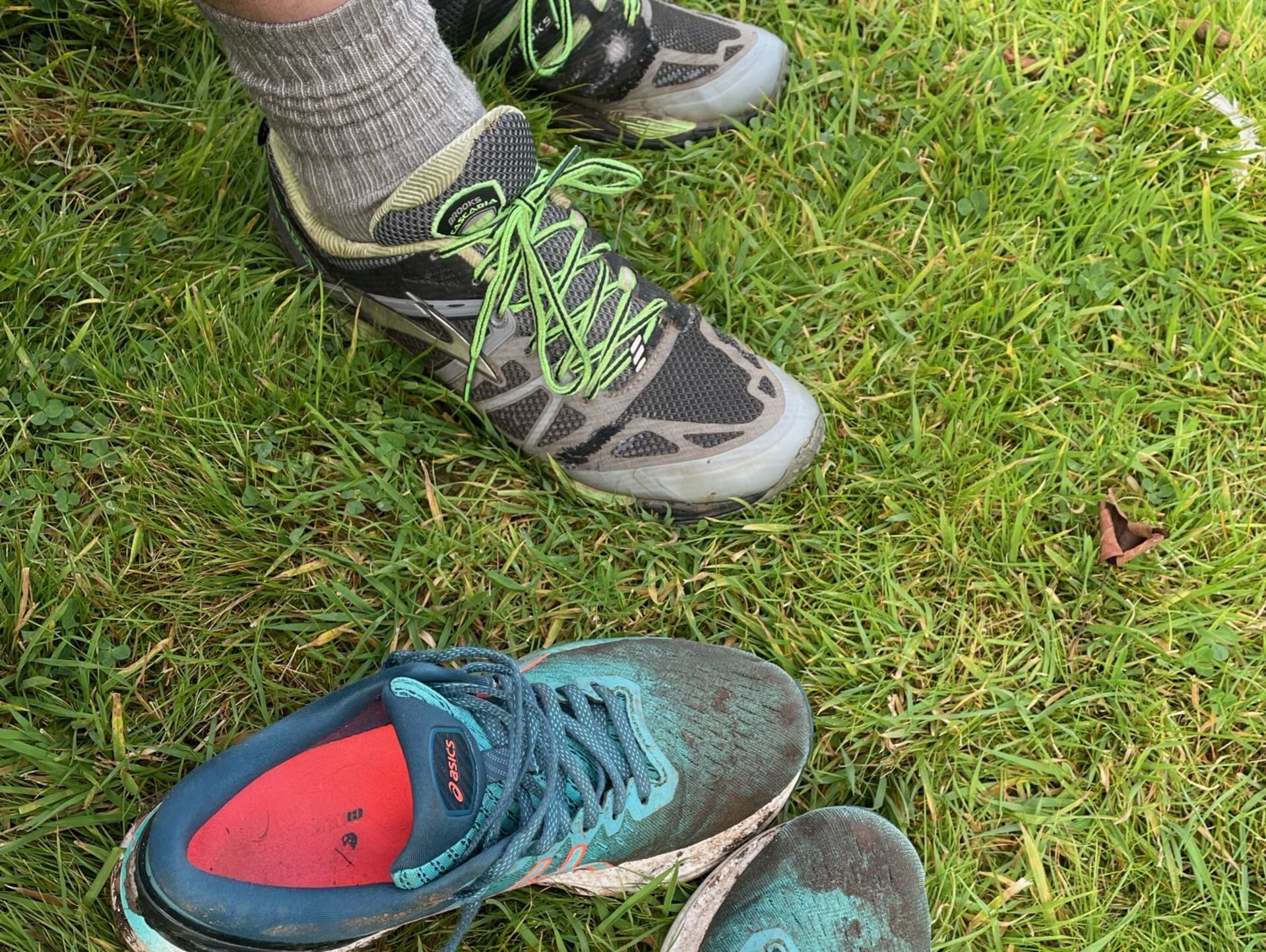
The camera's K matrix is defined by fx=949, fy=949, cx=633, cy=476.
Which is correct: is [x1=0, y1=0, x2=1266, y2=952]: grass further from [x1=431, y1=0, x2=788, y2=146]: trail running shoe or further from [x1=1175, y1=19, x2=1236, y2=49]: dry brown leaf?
[x1=1175, y1=19, x2=1236, y2=49]: dry brown leaf

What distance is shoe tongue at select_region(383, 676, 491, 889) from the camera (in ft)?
3.85

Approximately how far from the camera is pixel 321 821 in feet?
4.10

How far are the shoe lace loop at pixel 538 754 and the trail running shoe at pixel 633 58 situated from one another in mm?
1183

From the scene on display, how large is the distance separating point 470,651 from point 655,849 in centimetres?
42

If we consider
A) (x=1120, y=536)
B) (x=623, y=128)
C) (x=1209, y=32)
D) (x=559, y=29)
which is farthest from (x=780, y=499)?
(x=1209, y=32)

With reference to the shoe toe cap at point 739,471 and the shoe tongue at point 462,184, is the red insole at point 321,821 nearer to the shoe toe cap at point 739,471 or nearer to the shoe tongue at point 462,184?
the shoe toe cap at point 739,471

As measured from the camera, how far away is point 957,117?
79.9 inches

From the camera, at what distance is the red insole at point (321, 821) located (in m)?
1.21

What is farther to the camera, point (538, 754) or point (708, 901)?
point (708, 901)

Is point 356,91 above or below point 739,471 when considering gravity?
above

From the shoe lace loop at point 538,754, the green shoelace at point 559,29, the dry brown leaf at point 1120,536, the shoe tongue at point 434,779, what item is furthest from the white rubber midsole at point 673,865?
the green shoelace at point 559,29

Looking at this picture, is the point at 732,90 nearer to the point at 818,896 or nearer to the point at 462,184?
the point at 462,184

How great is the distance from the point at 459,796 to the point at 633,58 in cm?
147

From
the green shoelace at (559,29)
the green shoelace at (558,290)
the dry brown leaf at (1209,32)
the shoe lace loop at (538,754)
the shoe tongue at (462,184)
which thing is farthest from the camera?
the dry brown leaf at (1209,32)
